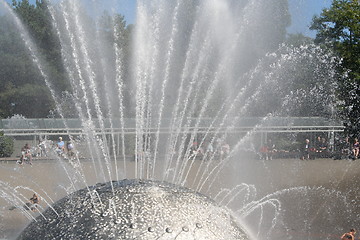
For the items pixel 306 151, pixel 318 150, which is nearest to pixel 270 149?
pixel 306 151

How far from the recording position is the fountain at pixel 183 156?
146 inches

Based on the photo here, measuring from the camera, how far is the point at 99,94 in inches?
1235

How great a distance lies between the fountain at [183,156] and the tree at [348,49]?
1.03m

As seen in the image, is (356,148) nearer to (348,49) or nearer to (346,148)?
(346,148)

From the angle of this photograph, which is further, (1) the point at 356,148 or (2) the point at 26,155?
(1) the point at 356,148

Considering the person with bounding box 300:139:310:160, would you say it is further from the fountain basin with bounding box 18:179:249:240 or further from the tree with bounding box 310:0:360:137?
the fountain basin with bounding box 18:179:249:240

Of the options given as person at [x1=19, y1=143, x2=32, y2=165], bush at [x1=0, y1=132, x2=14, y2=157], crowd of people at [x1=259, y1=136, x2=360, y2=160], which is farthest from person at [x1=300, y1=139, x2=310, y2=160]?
bush at [x1=0, y1=132, x2=14, y2=157]

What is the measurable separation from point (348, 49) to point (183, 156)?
10.3m

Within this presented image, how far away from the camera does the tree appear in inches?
866

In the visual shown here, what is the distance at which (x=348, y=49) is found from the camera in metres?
22.7

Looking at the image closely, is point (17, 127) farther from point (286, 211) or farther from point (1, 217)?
point (286, 211)

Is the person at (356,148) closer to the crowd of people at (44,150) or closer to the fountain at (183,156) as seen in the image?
the fountain at (183,156)

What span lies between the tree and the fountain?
103 centimetres

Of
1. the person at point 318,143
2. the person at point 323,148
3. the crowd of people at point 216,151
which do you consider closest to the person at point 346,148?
the person at point 323,148
